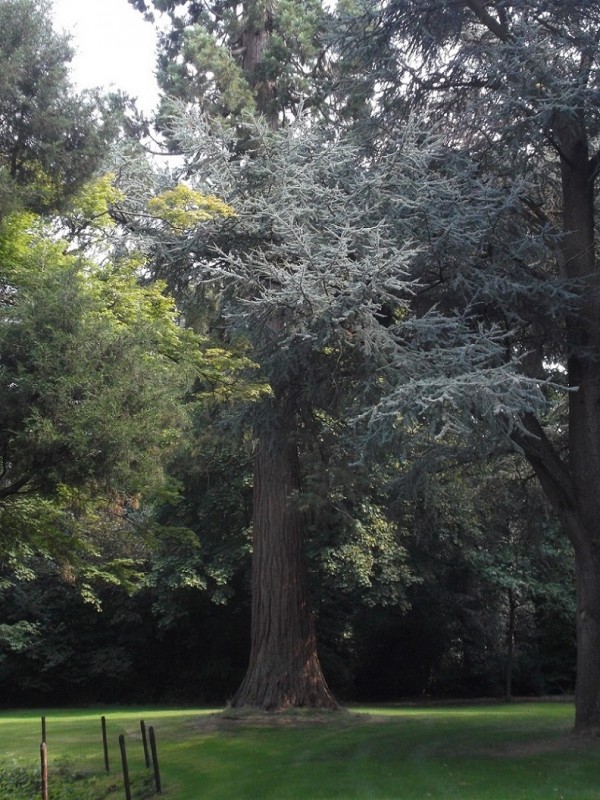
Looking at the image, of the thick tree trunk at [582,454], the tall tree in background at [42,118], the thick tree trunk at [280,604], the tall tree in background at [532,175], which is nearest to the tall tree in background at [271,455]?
the thick tree trunk at [280,604]

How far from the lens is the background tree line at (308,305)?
11.6 meters

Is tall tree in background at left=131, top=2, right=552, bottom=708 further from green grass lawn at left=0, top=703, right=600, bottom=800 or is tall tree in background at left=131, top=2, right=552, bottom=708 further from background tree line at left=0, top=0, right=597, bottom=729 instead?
green grass lawn at left=0, top=703, right=600, bottom=800

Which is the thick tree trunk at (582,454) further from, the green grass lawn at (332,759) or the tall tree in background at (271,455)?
the tall tree in background at (271,455)

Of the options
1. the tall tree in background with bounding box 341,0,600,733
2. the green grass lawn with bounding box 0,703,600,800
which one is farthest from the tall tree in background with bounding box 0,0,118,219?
the green grass lawn with bounding box 0,703,600,800

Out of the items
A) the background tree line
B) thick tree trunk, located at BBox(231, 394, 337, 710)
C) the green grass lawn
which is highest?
the background tree line

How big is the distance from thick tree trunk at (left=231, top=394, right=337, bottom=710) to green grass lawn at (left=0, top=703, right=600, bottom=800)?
2.32ft

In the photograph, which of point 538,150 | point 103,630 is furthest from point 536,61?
point 103,630

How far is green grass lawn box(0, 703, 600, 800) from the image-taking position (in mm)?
10930

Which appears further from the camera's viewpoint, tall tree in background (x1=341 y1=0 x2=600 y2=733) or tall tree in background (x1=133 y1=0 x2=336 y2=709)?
tall tree in background (x1=133 y1=0 x2=336 y2=709)

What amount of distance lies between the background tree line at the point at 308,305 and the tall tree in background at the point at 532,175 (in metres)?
0.05

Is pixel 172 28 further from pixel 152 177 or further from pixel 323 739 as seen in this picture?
pixel 323 739

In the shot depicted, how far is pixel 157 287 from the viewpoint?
15.0m

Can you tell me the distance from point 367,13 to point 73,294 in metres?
7.39

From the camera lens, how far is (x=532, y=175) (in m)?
15.3
